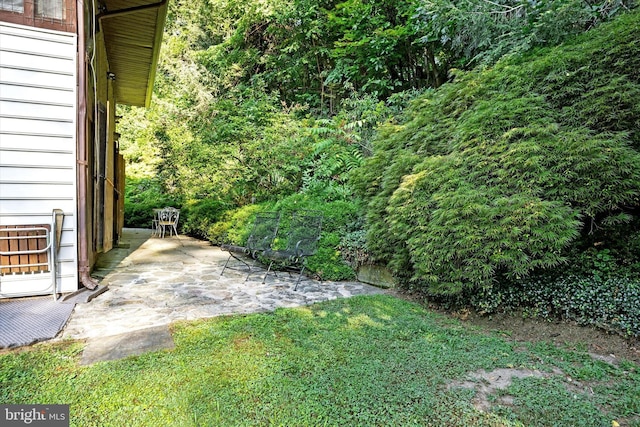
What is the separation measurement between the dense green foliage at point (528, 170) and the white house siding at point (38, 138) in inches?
144

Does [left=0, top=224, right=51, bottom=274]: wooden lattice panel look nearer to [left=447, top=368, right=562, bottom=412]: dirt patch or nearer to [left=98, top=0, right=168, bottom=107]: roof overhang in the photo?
[left=98, top=0, right=168, bottom=107]: roof overhang

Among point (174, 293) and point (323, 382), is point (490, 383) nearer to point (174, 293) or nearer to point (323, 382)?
point (323, 382)

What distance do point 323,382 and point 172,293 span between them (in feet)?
8.23

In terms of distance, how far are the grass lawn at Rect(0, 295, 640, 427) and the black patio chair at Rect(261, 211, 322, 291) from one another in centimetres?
179

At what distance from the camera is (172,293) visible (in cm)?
385

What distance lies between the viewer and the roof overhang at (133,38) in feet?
15.2

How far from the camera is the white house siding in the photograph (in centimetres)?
326

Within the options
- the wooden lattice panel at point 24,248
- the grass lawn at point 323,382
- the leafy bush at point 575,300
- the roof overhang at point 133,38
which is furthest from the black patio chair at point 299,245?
the roof overhang at point 133,38

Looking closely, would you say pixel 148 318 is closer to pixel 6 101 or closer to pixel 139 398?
pixel 139 398

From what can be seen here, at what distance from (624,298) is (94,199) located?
232 inches

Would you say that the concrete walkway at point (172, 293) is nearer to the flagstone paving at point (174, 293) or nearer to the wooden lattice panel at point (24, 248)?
the flagstone paving at point (174, 293)

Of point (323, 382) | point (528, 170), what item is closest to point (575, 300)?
point (528, 170)

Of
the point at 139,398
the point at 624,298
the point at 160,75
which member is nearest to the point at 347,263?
the point at 624,298

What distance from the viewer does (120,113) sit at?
12086mm
